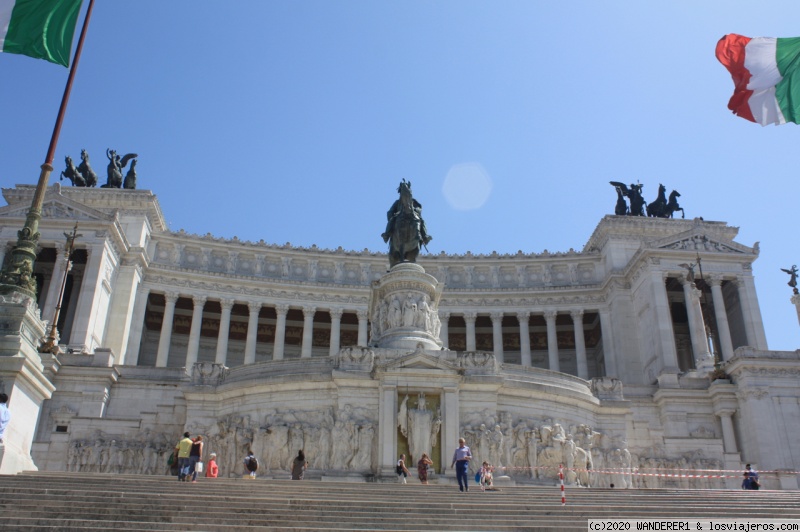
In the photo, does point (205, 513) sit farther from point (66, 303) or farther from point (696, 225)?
point (696, 225)

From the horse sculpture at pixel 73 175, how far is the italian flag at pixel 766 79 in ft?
180

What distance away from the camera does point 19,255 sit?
14.9m

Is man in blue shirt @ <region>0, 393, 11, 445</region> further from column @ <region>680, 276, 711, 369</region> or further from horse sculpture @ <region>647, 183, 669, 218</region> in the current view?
horse sculpture @ <region>647, 183, 669, 218</region>

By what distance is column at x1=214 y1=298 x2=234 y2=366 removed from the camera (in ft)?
188

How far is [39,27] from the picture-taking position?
17.8 meters

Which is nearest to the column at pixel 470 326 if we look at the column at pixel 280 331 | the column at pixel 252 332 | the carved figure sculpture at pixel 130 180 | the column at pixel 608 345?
the column at pixel 608 345

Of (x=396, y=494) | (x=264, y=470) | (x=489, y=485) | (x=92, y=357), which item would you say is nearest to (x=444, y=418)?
(x=489, y=485)

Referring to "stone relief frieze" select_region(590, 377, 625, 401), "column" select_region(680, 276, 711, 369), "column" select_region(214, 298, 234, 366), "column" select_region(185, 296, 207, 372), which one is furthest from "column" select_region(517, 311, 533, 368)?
"stone relief frieze" select_region(590, 377, 625, 401)

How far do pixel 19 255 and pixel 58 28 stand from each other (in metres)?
6.69

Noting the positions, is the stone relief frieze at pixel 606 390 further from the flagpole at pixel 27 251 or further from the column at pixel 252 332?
the column at pixel 252 332

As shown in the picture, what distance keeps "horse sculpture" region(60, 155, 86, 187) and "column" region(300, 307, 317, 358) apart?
22462 millimetres

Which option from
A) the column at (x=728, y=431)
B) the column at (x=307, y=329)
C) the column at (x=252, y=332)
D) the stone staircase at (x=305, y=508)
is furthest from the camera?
the column at (x=307, y=329)

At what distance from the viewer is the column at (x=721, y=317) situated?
2059 inches

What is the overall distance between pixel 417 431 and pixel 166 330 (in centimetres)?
3689
